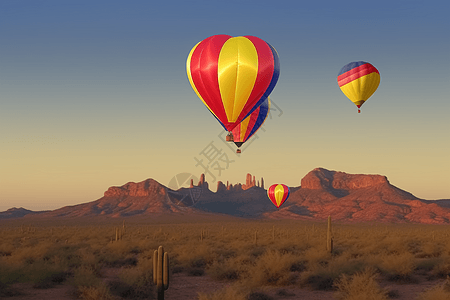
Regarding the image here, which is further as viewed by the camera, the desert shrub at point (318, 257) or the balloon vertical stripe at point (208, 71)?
the desert shrub at point (318, 257)

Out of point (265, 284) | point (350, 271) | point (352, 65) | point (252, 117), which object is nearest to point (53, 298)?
point (265, 284)

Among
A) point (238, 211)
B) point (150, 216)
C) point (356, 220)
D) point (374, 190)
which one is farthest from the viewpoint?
point (238, 211)

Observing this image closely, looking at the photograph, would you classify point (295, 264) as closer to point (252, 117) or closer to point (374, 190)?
point (252, 117)

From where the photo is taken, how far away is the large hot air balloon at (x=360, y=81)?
3694 centimetres

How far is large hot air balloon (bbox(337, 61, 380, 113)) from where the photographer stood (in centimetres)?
3694

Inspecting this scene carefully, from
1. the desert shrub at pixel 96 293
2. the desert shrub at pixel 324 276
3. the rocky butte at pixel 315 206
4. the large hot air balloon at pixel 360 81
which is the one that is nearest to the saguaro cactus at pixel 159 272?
the desert shrub at pixel 96 293

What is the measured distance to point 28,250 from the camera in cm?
2462

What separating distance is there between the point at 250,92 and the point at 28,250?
1470cm

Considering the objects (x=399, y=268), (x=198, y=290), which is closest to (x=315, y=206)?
(x=399, y=268)

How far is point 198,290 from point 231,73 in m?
10.2

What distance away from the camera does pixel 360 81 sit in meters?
36.9

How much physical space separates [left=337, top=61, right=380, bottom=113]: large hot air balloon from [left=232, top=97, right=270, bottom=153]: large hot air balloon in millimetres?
10009

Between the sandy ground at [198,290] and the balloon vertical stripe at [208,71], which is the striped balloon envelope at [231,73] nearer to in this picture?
Answer: the balloon vertical stripe at [208,71]

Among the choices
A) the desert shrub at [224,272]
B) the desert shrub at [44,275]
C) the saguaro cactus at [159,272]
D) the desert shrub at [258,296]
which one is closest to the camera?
the saguaro cactus at [159,272]
